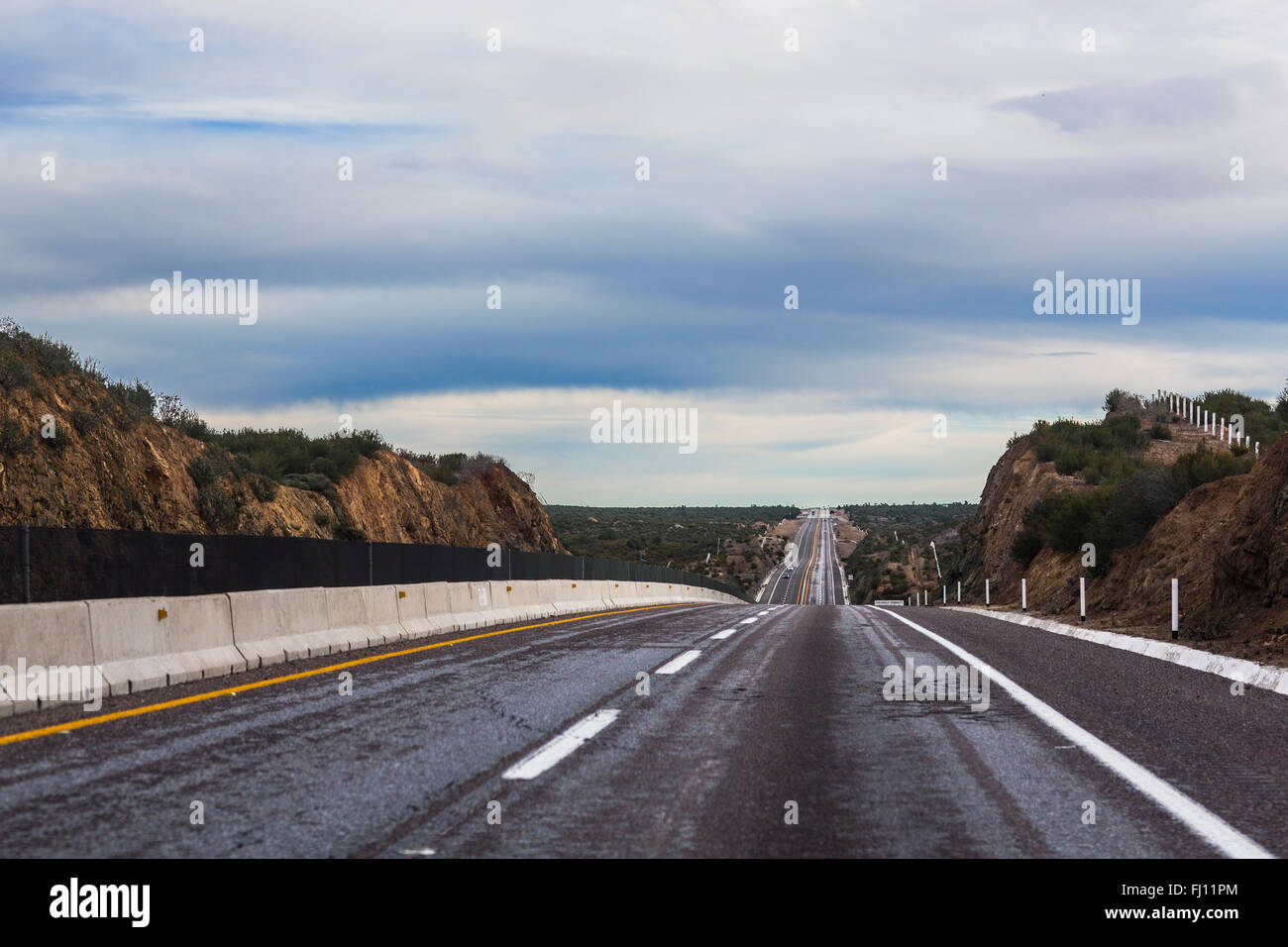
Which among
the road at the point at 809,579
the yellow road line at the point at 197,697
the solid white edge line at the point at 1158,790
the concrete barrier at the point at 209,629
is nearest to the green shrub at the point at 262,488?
the concrete barrier at the point at 209,629

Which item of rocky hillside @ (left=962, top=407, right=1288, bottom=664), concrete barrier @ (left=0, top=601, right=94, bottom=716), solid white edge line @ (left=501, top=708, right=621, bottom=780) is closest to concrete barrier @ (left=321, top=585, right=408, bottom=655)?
concrete barrier @ (left=0, top=601, right=94, bottom=716)

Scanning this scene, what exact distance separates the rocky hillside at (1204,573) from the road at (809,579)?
5001 centimetres

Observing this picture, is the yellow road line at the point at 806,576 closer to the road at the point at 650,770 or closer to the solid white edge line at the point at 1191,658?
the solid white edge line at the point at 1191,658

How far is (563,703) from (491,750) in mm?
2383

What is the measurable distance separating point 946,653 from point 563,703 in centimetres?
747

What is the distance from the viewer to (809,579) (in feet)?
404

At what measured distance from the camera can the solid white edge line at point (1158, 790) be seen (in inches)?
215

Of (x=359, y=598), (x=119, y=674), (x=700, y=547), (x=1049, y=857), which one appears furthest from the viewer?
(x=700, y=547)

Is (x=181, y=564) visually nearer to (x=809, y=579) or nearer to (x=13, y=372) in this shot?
(x=13, y=372)

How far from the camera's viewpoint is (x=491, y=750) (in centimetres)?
761

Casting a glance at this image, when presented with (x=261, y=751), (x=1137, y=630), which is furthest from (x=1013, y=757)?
(x=1137, y=630)

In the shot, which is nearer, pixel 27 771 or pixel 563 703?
pixel 27 771
